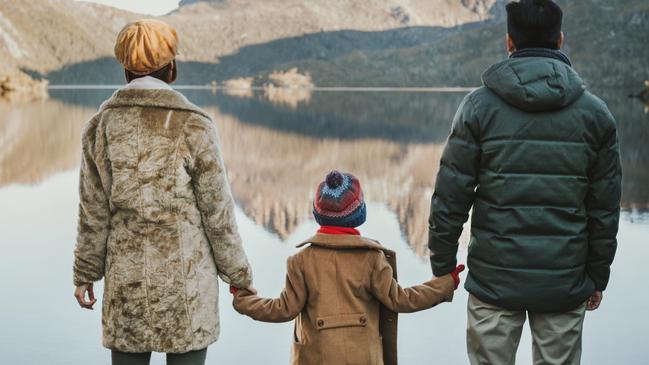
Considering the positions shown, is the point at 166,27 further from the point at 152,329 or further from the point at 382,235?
the point at 382,235

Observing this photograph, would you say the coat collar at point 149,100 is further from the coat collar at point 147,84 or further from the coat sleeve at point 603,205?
the coat sleeve at point 603,205

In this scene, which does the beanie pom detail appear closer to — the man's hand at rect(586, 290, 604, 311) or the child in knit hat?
the child in knit hat

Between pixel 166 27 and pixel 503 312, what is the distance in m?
1.73

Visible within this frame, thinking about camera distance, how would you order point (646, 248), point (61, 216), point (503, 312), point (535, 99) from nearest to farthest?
1. point (535, 99)
2. point (503, 312)
3. point (646, 248)
4. point (61, 216)

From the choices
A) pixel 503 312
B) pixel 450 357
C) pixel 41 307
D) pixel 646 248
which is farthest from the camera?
pixel 646 248

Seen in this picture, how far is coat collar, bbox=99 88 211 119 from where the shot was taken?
9.94ft

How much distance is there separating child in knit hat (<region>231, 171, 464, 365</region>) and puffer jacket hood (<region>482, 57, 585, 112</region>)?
0.70m

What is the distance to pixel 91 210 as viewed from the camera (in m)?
3.11

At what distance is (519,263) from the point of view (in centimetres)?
311

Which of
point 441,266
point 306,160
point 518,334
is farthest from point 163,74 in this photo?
point 306,160

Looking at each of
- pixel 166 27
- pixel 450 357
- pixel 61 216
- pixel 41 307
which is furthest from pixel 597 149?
pixel 61 216

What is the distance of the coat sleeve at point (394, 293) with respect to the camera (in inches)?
125

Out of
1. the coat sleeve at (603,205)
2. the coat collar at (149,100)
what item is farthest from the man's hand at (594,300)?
the coat collar at (149,100)

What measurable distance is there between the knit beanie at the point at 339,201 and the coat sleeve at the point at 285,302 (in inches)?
8.5
